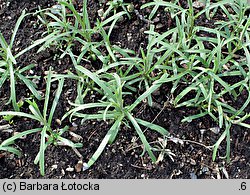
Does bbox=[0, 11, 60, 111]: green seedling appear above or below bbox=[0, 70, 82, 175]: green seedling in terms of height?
above

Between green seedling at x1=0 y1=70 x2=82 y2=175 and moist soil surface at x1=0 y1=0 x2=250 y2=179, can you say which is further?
moist soil surface at x1=0 y1=0 x2=250 y2=179

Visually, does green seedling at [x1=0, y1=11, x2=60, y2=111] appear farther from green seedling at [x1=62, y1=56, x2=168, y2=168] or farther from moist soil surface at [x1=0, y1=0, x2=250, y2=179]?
green seedling at [x1=62, y1=56, x2=168, y2=168]

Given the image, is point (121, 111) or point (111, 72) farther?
point (111, 72)

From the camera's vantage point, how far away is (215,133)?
1.93 meters

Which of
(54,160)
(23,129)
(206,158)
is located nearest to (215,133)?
(206,158)

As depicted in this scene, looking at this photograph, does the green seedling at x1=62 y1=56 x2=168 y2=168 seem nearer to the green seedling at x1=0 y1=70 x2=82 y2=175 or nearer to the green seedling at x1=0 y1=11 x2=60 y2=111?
the green seedling at x1=0 y1=70 x2=82 y2=175

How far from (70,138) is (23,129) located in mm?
208

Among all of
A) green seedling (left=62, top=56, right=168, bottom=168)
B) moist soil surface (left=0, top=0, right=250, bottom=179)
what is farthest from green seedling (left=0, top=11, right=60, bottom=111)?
green seedling (left=62, top=56, right=168, bottom=168)

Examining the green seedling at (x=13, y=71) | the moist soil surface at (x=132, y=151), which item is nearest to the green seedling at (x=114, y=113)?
the moist soil surface at (x=132, y=151)

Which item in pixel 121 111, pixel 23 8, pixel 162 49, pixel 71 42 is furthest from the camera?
pixel 23 8

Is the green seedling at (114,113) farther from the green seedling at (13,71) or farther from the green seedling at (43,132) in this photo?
the green seedling at (13,71)

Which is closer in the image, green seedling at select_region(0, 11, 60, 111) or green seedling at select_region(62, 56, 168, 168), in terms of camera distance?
green seedling at select_region(62, 56, 168, 168)

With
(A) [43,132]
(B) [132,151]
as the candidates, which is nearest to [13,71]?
(A) [43,132]
